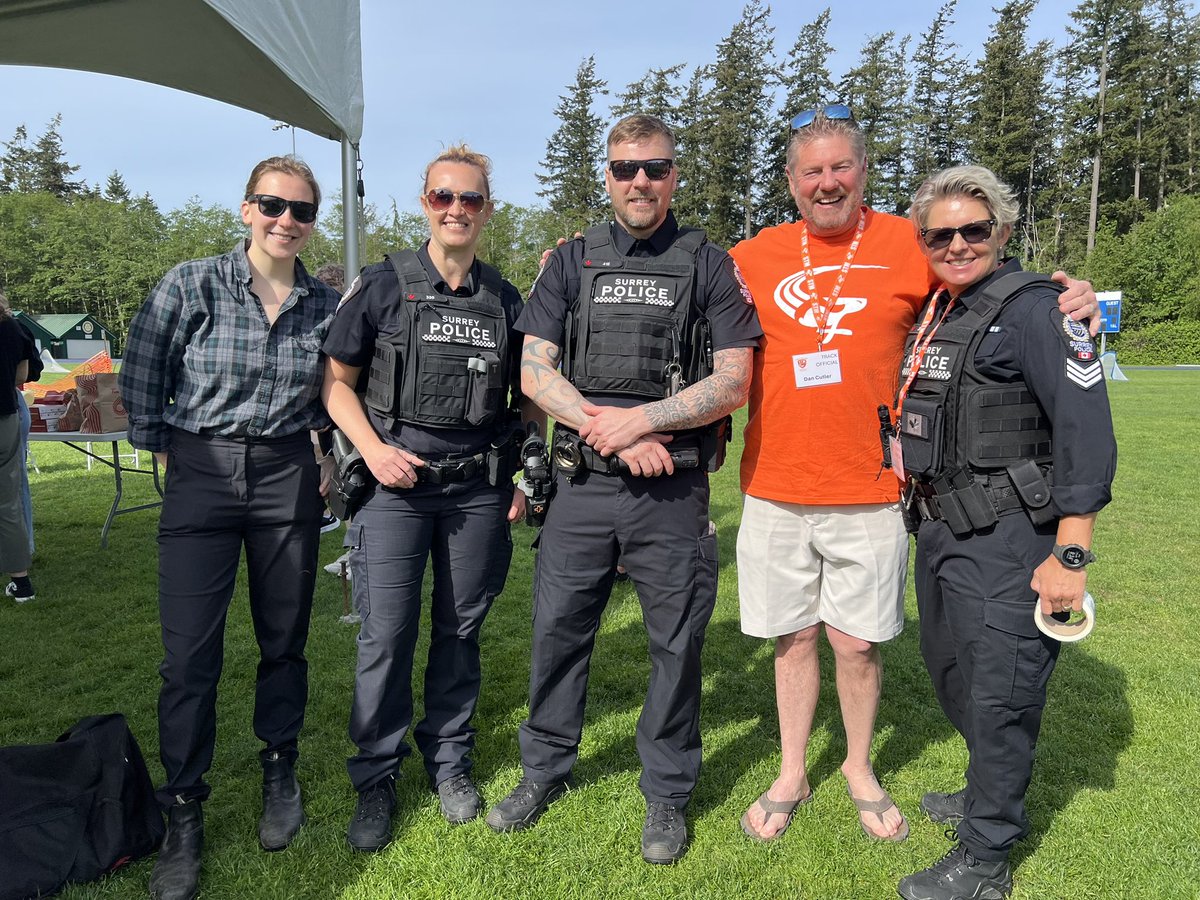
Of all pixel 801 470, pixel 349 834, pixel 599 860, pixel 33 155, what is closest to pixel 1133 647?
pixel 801 470

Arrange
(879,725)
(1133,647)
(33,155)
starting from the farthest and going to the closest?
(33,155), (1133,647), (879,725)

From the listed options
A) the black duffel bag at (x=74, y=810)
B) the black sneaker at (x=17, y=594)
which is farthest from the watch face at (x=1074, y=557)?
the black sneaker at (x=17, y=594)

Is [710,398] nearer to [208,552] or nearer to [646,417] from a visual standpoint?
[646,417]

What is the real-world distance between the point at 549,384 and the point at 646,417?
397mm

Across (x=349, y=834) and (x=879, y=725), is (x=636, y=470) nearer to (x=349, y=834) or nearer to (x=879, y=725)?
(x=349, y=834)

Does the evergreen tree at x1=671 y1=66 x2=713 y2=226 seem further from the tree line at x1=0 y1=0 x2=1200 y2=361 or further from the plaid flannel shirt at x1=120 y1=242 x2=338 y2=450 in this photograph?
the plaid flannel shirt at x1=120 y1=242 x2=338 y2=450

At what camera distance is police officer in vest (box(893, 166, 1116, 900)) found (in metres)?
2.34

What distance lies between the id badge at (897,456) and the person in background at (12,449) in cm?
550

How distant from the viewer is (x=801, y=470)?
2969 millimetres

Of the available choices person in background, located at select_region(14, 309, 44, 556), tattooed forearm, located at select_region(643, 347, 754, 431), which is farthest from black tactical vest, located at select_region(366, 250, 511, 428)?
person in background, located at select_region(14, 309, 44, 556)

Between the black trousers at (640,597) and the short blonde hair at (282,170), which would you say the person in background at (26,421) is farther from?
the black trousers at (640,597)

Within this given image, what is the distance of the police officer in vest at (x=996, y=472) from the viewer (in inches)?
92.0

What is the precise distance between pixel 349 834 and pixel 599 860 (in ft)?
3.26

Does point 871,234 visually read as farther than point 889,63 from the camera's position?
No
